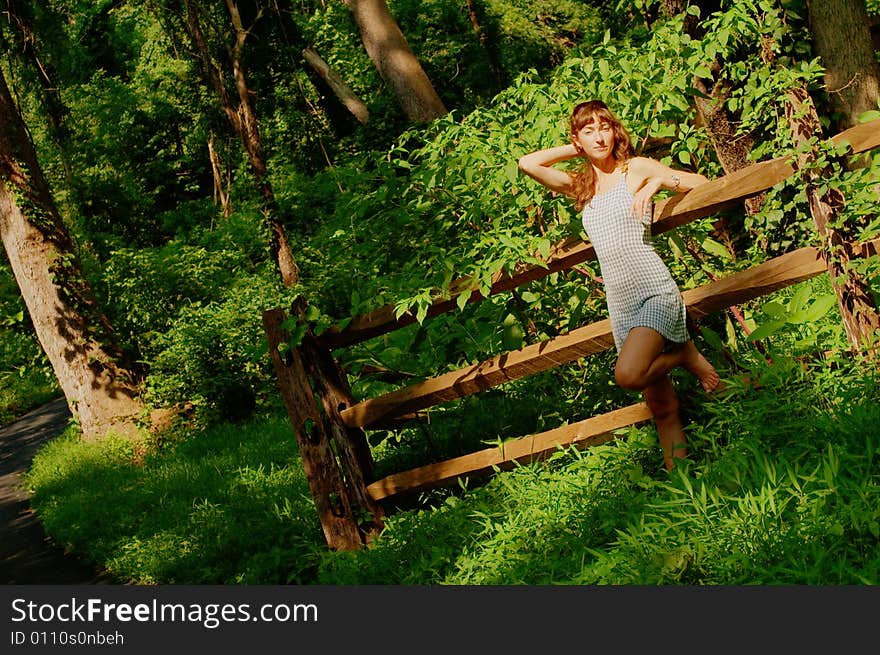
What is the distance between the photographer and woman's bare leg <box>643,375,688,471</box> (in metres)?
4.06

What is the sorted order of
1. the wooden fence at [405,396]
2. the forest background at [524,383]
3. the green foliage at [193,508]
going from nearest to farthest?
the forest background at [524,383] → the wooden fence at [405,396] → the green foliage at [193,508]

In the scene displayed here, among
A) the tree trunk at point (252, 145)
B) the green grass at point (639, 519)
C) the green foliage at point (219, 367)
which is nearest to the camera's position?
the green grass at point (639, 519)

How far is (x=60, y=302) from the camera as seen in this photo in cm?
1080

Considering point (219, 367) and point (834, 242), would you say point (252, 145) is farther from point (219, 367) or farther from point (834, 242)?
point (834, 242)

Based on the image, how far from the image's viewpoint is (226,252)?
1312 centimetres

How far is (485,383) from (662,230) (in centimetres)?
135

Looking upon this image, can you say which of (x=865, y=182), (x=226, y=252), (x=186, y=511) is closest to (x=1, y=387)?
(x=226, y=252)

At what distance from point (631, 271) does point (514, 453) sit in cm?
146

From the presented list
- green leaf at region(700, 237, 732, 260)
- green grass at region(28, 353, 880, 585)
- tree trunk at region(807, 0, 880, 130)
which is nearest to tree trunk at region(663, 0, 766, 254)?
tree trunk at region(807, 0, 880, 130)

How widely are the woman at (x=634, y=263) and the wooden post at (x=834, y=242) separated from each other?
48 cm

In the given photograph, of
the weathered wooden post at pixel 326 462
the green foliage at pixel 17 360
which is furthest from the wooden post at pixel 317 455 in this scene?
the green foliage at pixel 17 360

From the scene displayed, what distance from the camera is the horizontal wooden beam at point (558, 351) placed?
3.96 metres

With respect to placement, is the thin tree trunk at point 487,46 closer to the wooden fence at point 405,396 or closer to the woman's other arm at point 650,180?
the wooden fence at point 405,396

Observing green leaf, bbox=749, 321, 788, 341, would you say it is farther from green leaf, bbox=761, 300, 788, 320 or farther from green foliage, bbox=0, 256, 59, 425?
green foliage, bbox=0, 256, 59, 425
